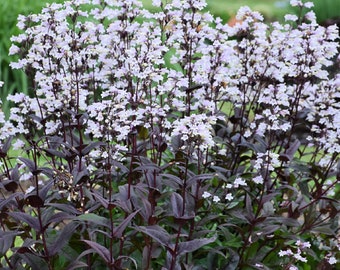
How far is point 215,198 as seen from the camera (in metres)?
2.68

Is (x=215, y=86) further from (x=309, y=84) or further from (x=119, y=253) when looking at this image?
(x=119, y=253)

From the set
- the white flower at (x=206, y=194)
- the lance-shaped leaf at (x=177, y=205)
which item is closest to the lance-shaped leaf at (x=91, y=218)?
the lance-shaped leaf at (x=177, y=205)

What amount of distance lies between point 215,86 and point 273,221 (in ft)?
2.23

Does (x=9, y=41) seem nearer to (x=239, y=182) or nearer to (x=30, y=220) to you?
(x=239, y=182)

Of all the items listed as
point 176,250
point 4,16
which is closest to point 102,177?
point 176,250

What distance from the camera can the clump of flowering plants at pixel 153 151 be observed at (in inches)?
93.0

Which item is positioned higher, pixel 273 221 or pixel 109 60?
pixel 109 60

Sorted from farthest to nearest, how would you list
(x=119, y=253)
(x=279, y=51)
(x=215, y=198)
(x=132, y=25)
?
(x=279, y=51) < (x=132, y=25) < (x=215, y=198) < (x=119, y=253)

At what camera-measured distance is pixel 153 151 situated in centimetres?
288

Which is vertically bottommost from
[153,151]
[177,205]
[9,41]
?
[177,205]

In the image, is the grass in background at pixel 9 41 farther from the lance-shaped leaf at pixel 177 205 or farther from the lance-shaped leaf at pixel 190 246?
the lance-shaped leaf at pixel 190 246

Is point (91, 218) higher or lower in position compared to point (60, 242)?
higher

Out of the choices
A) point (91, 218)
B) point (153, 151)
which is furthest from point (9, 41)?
point (91, 218)

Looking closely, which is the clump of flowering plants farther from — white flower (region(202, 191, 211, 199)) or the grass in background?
the grass in background
